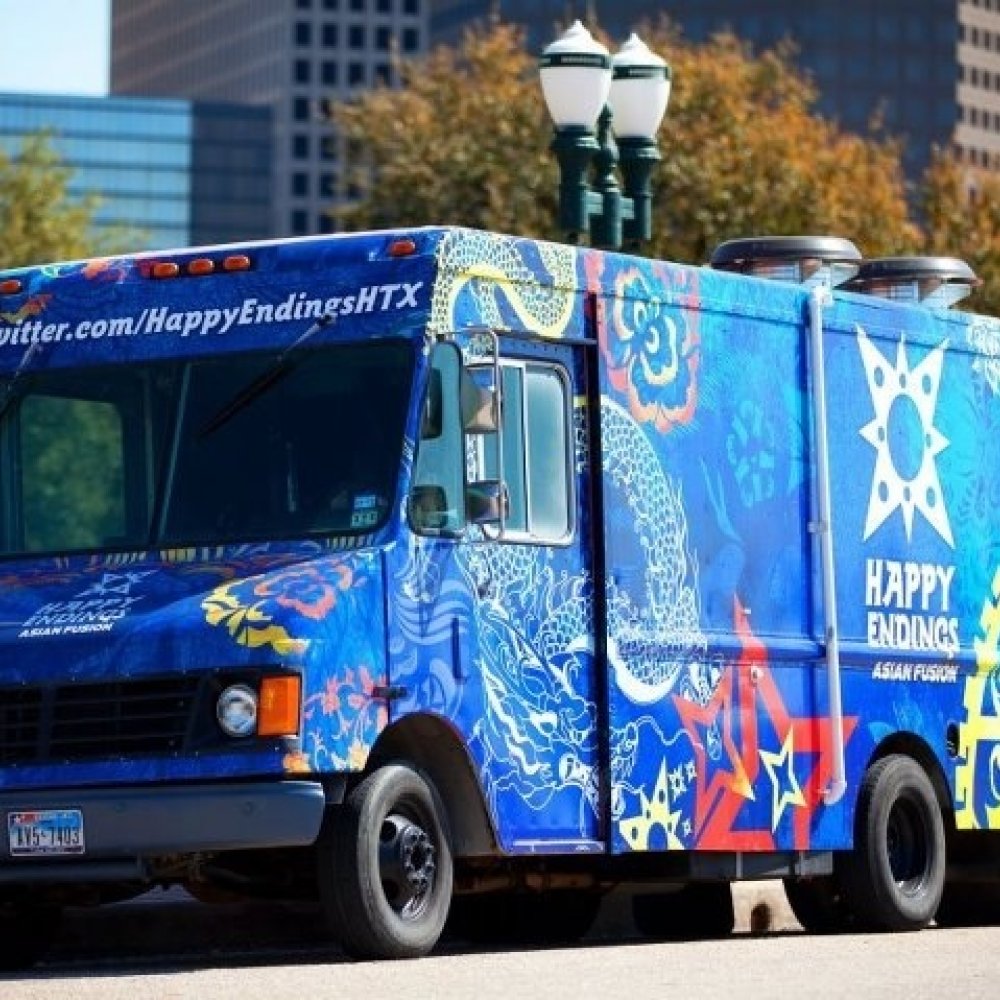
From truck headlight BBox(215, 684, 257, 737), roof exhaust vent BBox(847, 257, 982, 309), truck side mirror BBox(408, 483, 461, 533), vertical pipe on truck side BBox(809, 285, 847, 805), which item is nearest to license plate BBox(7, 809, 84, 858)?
truck headlight BBox(215, 684, 257, 737)

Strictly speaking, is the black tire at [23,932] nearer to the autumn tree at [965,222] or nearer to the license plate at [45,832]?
the license plate at [45,832]

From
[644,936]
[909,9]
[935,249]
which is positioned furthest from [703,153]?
[909,9]

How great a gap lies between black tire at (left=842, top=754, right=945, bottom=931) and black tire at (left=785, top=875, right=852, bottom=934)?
0.17 meters

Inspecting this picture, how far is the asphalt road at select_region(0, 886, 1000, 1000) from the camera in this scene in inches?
462

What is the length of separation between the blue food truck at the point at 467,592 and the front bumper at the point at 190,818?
0.01 meters

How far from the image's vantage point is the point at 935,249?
57.3 metres

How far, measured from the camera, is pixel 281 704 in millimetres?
12797

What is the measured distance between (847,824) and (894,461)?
1871mm

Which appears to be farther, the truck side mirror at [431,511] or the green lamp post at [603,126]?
the green lamp post at [603,126]

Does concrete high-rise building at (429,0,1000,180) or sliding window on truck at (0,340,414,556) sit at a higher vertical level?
concrete high-rise building at (429,0,1000,180)

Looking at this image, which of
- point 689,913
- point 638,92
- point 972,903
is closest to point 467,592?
point 689,913

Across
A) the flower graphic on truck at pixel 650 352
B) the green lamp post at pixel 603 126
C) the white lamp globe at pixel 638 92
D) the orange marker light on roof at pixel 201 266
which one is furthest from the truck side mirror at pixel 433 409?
the white lamp globe at pixel 638 92

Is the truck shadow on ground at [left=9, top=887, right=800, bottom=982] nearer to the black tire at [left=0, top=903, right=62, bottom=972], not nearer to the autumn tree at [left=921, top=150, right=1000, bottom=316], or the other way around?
the black tire at [left=0, top=903, right=62, bottom=972]

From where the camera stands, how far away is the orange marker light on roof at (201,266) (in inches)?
559
